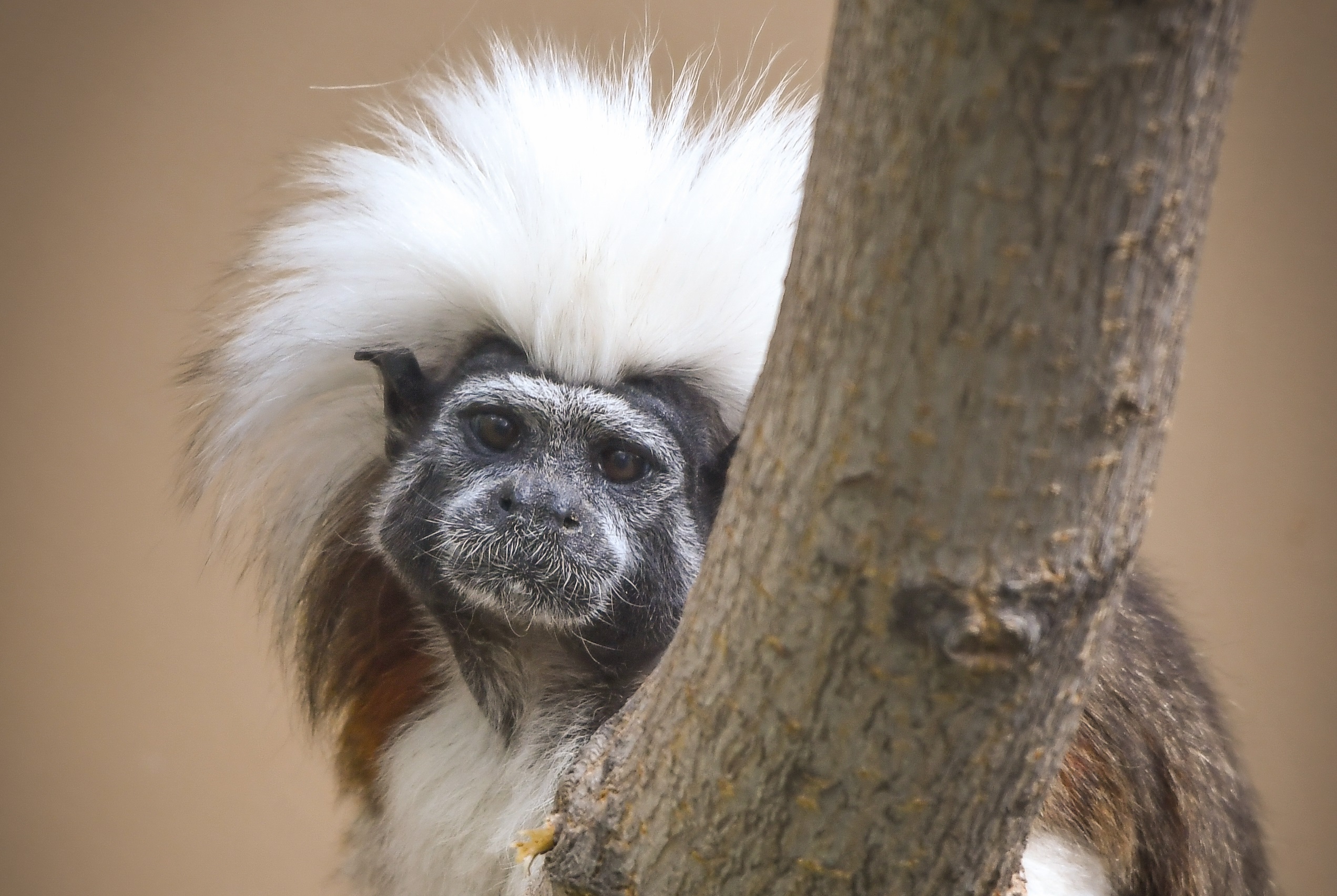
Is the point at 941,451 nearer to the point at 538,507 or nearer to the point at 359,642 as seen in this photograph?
the point at 538,507

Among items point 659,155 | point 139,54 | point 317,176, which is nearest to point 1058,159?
point 659,155

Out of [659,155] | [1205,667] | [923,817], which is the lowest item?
[1205,667]

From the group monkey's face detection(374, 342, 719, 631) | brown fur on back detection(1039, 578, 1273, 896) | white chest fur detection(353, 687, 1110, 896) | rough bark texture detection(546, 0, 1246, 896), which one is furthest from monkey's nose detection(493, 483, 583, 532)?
brown fur on back detection(1039, 578, 1273, 896)

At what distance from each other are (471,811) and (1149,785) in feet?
2.70

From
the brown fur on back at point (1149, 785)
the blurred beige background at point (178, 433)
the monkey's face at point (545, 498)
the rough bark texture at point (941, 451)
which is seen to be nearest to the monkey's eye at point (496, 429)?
the monkey's face at point (545, 498)

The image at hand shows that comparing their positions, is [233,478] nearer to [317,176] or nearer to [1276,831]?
[317,176]

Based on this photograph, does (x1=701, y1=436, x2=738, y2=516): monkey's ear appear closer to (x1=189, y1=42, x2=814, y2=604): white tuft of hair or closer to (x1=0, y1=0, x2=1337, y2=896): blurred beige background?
(x1=189, y1=42, x2=814, y2=604): white tuft of hair

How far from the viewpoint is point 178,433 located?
224 cm

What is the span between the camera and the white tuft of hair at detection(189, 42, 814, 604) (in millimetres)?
1320

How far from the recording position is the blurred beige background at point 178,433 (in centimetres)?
237

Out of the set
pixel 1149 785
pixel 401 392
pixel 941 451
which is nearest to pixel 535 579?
pixel 401 392

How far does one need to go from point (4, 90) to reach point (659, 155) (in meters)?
1.58

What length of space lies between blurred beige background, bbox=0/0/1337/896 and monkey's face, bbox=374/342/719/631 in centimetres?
107

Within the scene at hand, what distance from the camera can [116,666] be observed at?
2.52 meters
